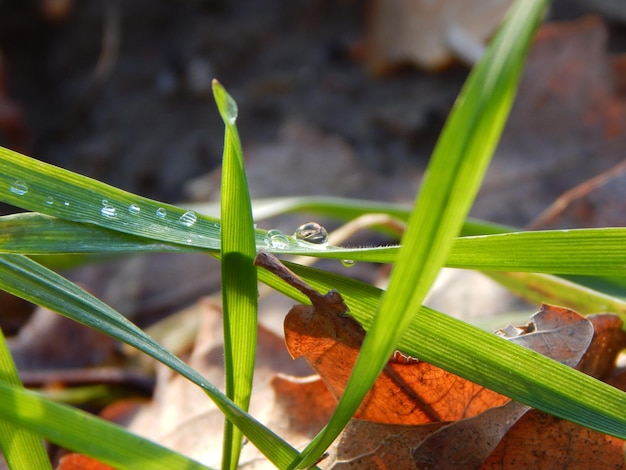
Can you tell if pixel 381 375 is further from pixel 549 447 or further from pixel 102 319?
pixel 102 319

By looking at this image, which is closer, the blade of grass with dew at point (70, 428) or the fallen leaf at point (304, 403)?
the blade of grass with dew at point (70, 428)

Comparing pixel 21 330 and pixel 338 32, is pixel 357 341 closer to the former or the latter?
pixel 21 330

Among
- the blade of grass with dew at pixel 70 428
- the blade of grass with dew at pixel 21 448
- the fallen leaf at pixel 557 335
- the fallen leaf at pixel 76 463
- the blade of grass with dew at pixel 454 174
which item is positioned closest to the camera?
the blade of grass with dew at pixel 454 174

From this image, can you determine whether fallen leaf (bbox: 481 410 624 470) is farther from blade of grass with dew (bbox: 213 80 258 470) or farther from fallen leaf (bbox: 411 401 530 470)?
blade of grass with dew (bbox: 213 80 258 470)

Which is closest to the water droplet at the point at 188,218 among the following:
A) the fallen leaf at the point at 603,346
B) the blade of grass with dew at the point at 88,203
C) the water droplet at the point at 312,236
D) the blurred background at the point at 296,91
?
the blade of grass with dew at the point at 88,203

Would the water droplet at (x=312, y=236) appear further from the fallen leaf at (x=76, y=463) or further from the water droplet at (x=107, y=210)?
the fallen leaf at (x=76, y=463)

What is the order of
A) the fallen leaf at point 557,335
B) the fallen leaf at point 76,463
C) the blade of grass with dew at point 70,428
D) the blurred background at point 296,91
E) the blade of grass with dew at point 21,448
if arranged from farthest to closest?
the blurred background at point 296,91, the fallen leaf at point 76,463, the fallen leaf at point 557,335, the blade of grass with dew at point 21,448, the blade of grass with dew at point 70,428

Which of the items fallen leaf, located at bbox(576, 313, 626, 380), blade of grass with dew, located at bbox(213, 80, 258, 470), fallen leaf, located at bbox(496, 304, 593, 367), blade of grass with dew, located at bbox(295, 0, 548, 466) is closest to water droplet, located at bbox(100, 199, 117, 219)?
blade of grass with dew, located at bbox(213, 80, 258, 470)

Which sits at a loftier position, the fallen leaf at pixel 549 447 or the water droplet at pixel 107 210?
the water droplet at pixel 107 210
